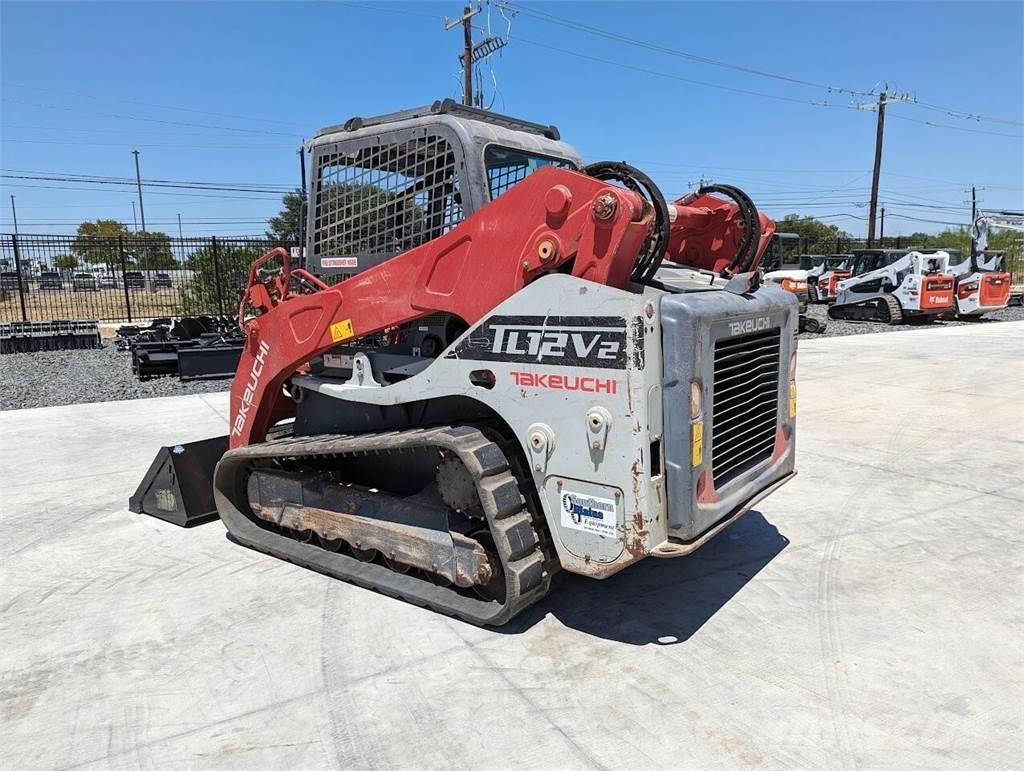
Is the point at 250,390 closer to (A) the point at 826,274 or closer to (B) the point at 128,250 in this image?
(B) the point at 128,250

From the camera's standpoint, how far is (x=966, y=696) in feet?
9.41

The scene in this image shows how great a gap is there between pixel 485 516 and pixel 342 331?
127 centimetres

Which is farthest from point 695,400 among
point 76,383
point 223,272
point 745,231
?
point 223,272

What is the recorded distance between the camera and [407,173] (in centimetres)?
401

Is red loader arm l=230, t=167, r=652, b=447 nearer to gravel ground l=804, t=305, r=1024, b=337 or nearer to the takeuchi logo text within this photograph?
the takeuchi logo text

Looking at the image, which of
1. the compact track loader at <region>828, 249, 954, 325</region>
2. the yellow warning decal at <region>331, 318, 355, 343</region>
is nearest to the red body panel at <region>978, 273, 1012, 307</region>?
the compact track loader at <region>828, 249, 954, 325</region>

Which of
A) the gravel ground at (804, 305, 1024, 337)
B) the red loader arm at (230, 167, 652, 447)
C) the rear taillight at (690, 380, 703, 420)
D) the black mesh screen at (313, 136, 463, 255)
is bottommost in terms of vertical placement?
the gravel ground at (804, 305, 1024, 337)

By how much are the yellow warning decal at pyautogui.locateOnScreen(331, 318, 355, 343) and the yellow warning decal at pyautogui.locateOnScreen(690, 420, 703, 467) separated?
71.8 inches

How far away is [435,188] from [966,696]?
327 centimetres

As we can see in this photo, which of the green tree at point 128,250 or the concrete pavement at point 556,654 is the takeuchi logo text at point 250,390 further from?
the green tree at point 128,250

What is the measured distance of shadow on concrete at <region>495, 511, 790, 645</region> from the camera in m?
3.45

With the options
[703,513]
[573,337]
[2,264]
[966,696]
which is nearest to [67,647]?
[573,337]

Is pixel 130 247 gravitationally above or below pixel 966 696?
above

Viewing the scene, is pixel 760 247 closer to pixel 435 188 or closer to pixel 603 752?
pixel 435 188
